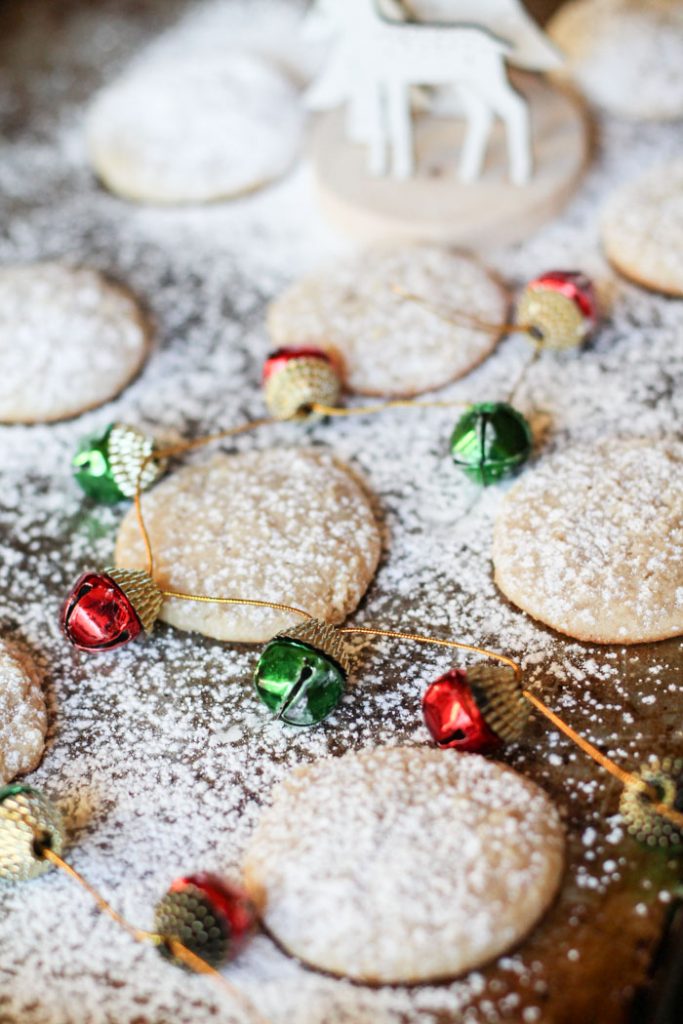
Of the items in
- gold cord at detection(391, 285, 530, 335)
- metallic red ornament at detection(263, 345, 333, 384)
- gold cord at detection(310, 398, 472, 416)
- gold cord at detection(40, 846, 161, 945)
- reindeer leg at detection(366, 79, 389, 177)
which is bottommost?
gold cord at detection(40, 846, 161, 945)

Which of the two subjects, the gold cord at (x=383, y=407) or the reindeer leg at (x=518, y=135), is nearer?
the gold cord at (x=383, y=407)

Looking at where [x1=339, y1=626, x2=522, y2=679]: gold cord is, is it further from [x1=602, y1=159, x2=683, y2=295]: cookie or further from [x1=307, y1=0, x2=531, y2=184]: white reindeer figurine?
[x1=307, y1=0, x2=531, y2=184]: white reindeer figurine

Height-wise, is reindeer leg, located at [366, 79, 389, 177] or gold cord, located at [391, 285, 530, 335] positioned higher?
reindeer leg, located at [366, 79, 389, 177]

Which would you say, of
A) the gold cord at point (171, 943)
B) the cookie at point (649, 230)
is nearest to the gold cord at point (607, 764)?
the gold cord at point (171, 943)

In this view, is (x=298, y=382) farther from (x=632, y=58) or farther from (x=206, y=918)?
(x=632, y=58)

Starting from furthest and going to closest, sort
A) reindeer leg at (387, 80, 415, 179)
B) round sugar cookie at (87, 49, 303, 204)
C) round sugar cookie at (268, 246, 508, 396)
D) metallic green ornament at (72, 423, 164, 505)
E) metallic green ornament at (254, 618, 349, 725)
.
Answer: round sugar cookie at (87, 49, 303, 204) → reindeer leg at (387, 80, 415, 179) → round sugar cookie at (268, 246, 508, 396) → metallic green ornament at (72, 423, 164, 505) → metallic green ornament at (254, 618, 349, 725)

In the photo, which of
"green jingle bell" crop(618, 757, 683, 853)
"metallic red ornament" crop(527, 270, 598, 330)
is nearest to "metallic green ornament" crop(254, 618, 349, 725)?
"green jingle bell" crop(618, 757, 683, 853)

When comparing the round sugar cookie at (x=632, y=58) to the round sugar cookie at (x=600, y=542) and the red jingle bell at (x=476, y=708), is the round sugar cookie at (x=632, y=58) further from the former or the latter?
the red jingle bell at (x=476, y=708)
